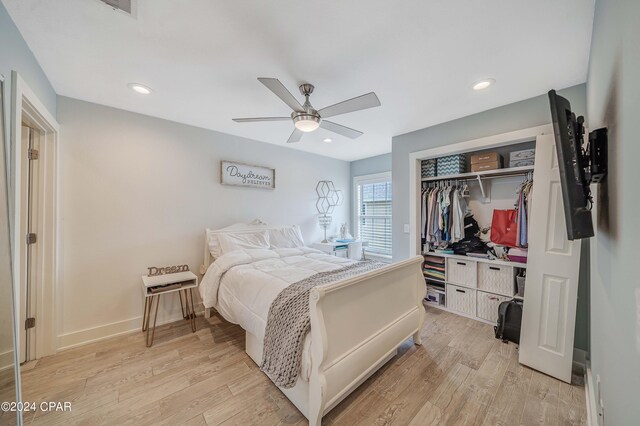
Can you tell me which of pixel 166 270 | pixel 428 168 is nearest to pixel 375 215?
pixel 428 168

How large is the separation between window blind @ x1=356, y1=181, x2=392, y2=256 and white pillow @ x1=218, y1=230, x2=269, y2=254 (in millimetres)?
2412

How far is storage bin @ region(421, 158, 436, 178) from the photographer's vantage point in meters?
3.31

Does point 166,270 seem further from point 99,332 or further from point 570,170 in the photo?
point 570,170

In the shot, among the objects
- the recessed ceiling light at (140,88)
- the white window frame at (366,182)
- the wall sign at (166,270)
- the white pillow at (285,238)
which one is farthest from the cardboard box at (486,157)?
the wall sign at (166,270)

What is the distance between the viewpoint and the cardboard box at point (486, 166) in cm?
274

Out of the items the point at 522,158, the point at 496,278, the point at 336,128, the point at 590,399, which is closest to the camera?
the point at 590,399

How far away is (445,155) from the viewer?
307cm

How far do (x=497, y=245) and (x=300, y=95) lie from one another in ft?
9.41

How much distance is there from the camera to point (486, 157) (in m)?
2.79

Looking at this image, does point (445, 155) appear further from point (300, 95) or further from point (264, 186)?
point (264, 186)

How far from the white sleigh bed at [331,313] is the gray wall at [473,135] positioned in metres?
1.16

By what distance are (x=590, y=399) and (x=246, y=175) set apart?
4002 mm

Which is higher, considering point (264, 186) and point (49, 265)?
point (264, 186)

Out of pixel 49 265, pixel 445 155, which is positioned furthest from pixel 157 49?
pixel 445 155
